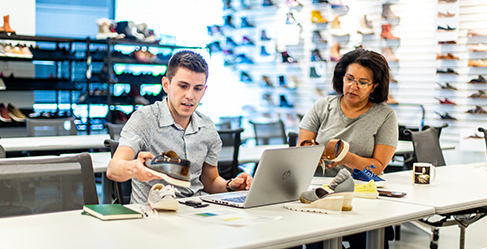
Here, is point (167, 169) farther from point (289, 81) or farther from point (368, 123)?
point (289, 81)

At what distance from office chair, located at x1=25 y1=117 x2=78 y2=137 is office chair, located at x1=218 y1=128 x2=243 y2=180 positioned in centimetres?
189

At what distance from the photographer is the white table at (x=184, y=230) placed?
4.69 feet

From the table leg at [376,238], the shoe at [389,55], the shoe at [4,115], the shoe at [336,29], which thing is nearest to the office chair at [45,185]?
the table leg at [376,238]

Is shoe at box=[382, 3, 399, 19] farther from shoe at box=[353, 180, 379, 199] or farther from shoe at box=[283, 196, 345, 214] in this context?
shoe at box=[283, 196, 345, 214]

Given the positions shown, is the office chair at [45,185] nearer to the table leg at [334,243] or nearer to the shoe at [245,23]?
the table leg at [334,243]

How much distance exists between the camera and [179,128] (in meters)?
2.31

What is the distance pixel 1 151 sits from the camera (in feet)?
8.32

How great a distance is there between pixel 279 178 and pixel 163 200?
0.46m

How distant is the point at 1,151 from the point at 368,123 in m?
2.02

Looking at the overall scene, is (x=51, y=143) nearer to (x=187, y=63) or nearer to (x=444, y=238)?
(x=187, y=63)

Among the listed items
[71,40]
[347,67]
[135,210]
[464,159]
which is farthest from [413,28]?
[135,210]

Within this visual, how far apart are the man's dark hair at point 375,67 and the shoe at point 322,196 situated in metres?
1.15

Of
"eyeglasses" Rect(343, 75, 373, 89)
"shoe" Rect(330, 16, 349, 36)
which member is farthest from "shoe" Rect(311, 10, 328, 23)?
"eyeglasses" Rect(343, 75, 373, 89)

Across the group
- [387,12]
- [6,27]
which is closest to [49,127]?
[6,27]
